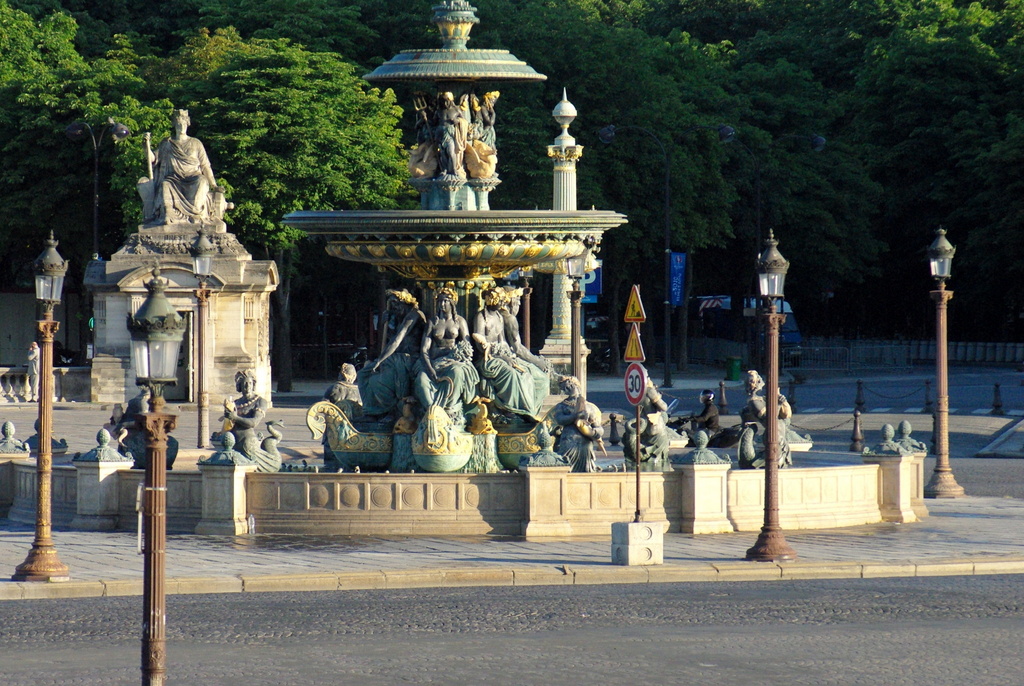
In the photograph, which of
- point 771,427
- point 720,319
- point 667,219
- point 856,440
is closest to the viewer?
point 771,427

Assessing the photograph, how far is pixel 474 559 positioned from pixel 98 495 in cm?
535

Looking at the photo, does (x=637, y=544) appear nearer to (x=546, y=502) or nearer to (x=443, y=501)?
(x=546, y=502)

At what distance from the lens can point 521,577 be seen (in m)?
18.3

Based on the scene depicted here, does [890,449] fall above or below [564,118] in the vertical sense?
below

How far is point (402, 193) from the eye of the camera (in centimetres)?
5534

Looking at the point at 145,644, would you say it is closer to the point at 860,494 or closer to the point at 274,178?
the point at 860,494

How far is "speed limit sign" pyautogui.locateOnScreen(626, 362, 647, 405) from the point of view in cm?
1998

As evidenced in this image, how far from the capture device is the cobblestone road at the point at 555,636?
13.3 metres

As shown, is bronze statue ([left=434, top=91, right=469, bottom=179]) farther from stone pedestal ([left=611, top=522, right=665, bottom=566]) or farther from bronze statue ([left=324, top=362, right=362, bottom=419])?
stone pedestal ([left=611, top=522, right=665, bottom=566])

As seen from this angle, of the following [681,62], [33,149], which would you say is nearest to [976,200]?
[681,62]

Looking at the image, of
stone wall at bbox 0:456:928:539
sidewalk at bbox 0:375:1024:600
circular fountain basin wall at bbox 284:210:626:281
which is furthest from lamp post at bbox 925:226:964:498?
circular fountain basin wall at bbox 284:210:626:281

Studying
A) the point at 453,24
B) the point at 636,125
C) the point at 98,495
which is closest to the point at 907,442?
the point at 453,24

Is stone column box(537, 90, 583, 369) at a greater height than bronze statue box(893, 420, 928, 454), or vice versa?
stone column box(537, 90, 583, 369)

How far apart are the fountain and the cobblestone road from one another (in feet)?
19.7
